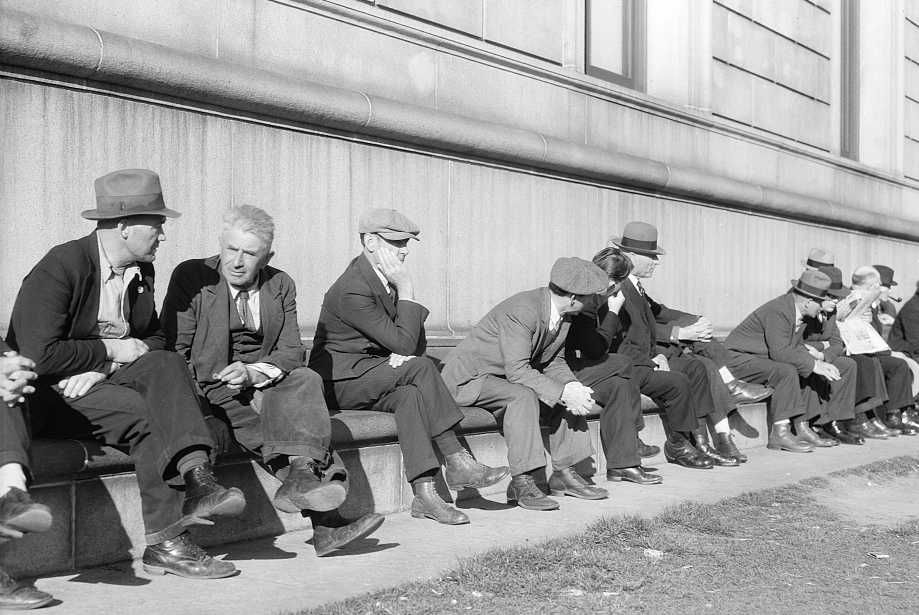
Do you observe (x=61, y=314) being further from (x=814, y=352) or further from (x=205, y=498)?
(x=814, y=352)

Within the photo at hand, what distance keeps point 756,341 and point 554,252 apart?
6.46 feet

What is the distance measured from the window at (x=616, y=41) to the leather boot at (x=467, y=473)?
22.8 feet

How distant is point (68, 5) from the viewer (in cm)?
691

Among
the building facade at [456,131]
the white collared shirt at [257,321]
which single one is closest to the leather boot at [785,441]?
the building facade at [456,131]

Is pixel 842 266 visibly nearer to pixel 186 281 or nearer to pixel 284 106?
pixel 284 106

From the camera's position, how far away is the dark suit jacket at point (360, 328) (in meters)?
6.70

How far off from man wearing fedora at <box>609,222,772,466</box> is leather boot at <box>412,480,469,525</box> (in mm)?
2892

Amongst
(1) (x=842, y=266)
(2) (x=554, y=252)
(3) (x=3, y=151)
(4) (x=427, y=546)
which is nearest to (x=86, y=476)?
(4) (x=427, y=546)

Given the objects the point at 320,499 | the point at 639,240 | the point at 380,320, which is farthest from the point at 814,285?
the point at 320,499

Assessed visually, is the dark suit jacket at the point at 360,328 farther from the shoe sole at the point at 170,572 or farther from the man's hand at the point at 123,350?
the shoe sole at the point at 170,572

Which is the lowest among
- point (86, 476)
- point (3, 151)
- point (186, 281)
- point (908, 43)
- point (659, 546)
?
point (659, 546)

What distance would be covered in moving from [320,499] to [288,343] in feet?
3.13

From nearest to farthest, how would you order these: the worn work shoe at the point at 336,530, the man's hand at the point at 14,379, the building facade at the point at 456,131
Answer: the man's hand at the point at 14,379
the worn work shoe at the point at 336,530
the building facade at the point at 456,131

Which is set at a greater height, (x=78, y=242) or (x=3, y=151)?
(x=3, y=151)
